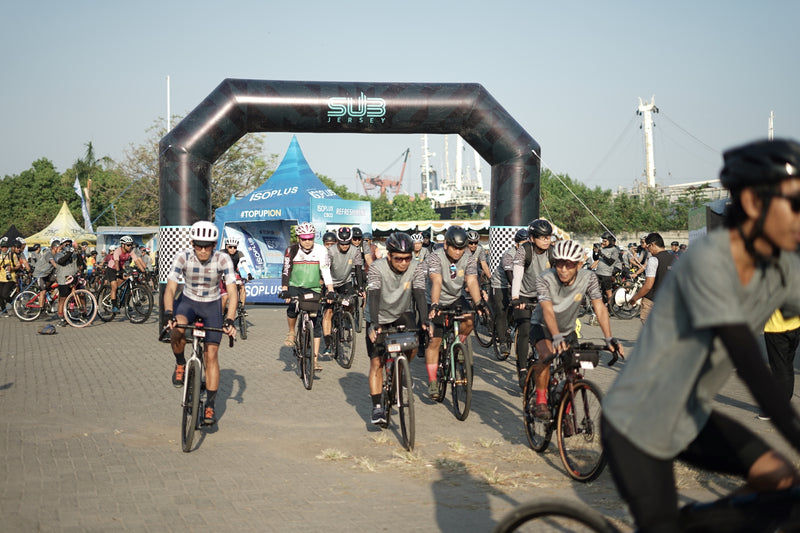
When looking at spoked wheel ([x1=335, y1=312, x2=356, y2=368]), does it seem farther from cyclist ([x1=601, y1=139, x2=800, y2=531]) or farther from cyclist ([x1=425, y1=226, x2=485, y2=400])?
cyclist ([x1=601, y1=139, x2=800, y2=531])

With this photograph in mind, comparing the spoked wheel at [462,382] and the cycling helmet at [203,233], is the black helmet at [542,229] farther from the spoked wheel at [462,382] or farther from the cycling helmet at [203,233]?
the cycling helmet at [203,233]

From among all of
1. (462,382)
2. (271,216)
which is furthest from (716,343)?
(271,216)

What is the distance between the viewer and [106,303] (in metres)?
19.2

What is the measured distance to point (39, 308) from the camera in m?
20.2

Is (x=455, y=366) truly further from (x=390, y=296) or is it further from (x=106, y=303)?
(x=106, y=303)

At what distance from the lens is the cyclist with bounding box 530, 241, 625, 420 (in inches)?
254

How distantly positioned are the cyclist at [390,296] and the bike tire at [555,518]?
4.56 m

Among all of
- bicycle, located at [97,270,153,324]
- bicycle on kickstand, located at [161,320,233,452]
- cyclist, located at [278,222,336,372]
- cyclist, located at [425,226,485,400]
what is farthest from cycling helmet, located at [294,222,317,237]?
bicycle, located at [97,270,153,324]

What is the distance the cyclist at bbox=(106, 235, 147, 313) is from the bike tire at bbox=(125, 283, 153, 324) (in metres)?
0.36

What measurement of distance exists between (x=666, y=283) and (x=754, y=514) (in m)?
0.84

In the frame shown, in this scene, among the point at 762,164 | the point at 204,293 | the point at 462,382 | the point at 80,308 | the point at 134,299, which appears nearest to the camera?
the point at 762,164

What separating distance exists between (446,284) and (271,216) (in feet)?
48.4

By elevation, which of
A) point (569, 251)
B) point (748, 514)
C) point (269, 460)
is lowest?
point (269, 460)

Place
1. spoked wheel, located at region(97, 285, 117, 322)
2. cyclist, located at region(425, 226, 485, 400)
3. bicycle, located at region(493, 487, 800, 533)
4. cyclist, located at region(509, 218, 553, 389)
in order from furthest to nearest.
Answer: spoked wheel, located at region(97, 285, 117, 322), cyclist, located at region(509, 218, 553, 389), cyclist, located at region(425, 226, 485, 400), bicycle, located at region(493, 487, 800, 533)
